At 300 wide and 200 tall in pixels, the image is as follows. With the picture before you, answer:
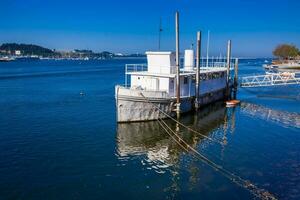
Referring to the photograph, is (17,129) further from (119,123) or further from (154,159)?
(154,159)

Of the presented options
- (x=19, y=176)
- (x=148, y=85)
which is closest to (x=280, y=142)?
(x=148, y=85)

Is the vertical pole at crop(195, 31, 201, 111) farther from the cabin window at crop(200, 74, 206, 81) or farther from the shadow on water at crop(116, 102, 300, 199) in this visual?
the cabin window at crop(200, 74, 206, 81)

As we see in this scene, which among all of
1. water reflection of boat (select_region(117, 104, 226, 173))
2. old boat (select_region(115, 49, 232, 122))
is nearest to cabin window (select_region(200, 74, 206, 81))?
old boat (select_region(115, 49, 232, 122))

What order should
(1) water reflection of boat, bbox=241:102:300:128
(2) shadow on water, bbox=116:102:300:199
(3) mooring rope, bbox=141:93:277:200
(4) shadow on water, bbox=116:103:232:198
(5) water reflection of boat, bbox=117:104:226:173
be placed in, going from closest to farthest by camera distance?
1. (3) mooring rope, bbox=141:93:277:200
2. (4) shadow on water, bbox=116:103:232:198
3. (2) shadow on water, bbox=116:102:300:199
4. (5) water reflection of boat, bbox=117:104:226:173
5. (1) water reflection of boat, bbox=241:102:300:128

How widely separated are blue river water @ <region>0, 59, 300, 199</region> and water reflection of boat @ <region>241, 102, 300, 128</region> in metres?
0.22

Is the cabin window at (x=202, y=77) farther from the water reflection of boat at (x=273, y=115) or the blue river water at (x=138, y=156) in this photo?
the water reflection of boat at (x=273, y=115)

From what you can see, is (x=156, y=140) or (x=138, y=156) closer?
(x=138, y=156)

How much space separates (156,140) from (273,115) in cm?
1822

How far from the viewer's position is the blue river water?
1858cm

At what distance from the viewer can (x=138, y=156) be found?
24281 mm

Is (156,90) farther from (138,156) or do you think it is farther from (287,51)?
(287,51)

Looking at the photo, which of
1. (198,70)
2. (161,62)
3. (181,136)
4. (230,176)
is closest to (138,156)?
(181,136)

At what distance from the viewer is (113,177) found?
20297mm

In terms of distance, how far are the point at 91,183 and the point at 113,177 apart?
155cm
